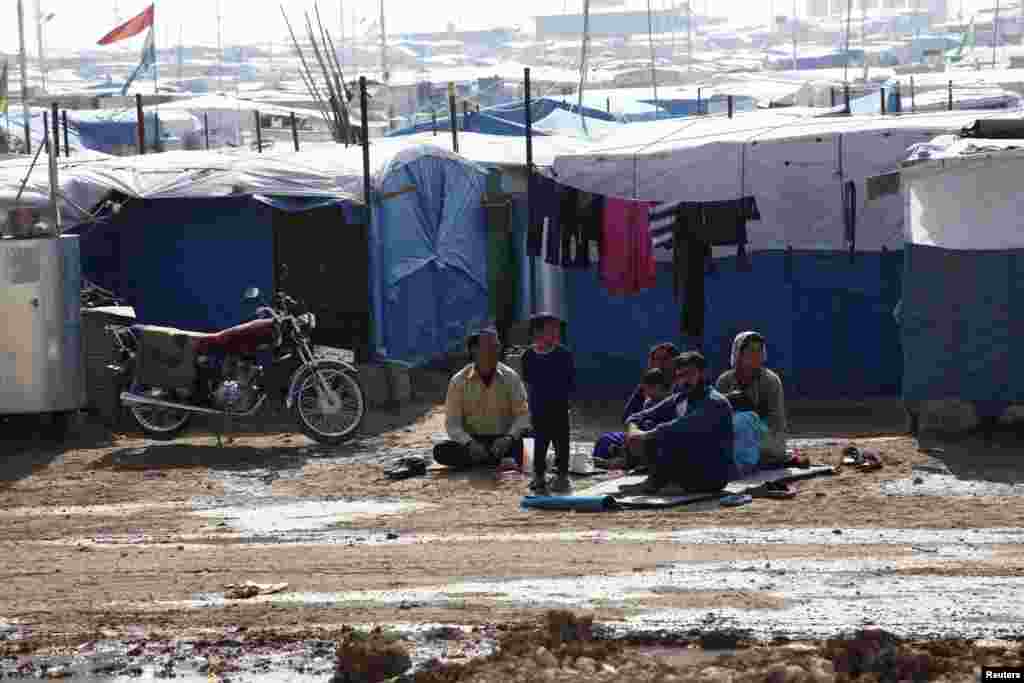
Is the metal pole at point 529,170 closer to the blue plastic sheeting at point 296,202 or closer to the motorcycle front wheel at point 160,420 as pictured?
the blue plastic sheeting at point 296,202

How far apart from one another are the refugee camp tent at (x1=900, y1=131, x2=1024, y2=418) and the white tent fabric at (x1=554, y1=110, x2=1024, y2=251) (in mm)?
1642

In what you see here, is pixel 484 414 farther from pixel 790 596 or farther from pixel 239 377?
pixel 790 596

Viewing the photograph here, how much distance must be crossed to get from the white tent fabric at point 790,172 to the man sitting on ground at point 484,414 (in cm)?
335

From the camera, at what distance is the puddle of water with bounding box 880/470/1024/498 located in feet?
35.2

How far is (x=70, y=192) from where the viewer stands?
15.2m

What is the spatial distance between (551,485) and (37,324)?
173 inches

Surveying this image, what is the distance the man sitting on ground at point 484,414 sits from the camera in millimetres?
12055

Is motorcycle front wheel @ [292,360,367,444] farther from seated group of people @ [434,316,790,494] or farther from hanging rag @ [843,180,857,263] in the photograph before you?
hanging rag @ [843,180,857,263]

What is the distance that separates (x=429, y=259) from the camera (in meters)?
16.4

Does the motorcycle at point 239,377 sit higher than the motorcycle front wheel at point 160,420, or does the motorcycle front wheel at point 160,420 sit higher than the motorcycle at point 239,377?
the motorcycle at point 239,377

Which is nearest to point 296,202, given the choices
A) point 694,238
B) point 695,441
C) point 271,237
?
point 271,237

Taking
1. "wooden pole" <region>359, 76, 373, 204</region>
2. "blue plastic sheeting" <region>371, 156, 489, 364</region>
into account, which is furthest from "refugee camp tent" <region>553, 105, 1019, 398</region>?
"wooden pole" <region>359, 76, 373, 204</region>

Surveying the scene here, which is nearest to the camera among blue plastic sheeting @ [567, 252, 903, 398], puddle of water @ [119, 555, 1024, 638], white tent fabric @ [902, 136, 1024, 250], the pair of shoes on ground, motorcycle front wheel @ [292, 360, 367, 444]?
puddle of water @ [119, 555, 1024, 638]

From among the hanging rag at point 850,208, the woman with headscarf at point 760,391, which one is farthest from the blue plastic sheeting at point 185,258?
the woman with headscarf at point 760,391
